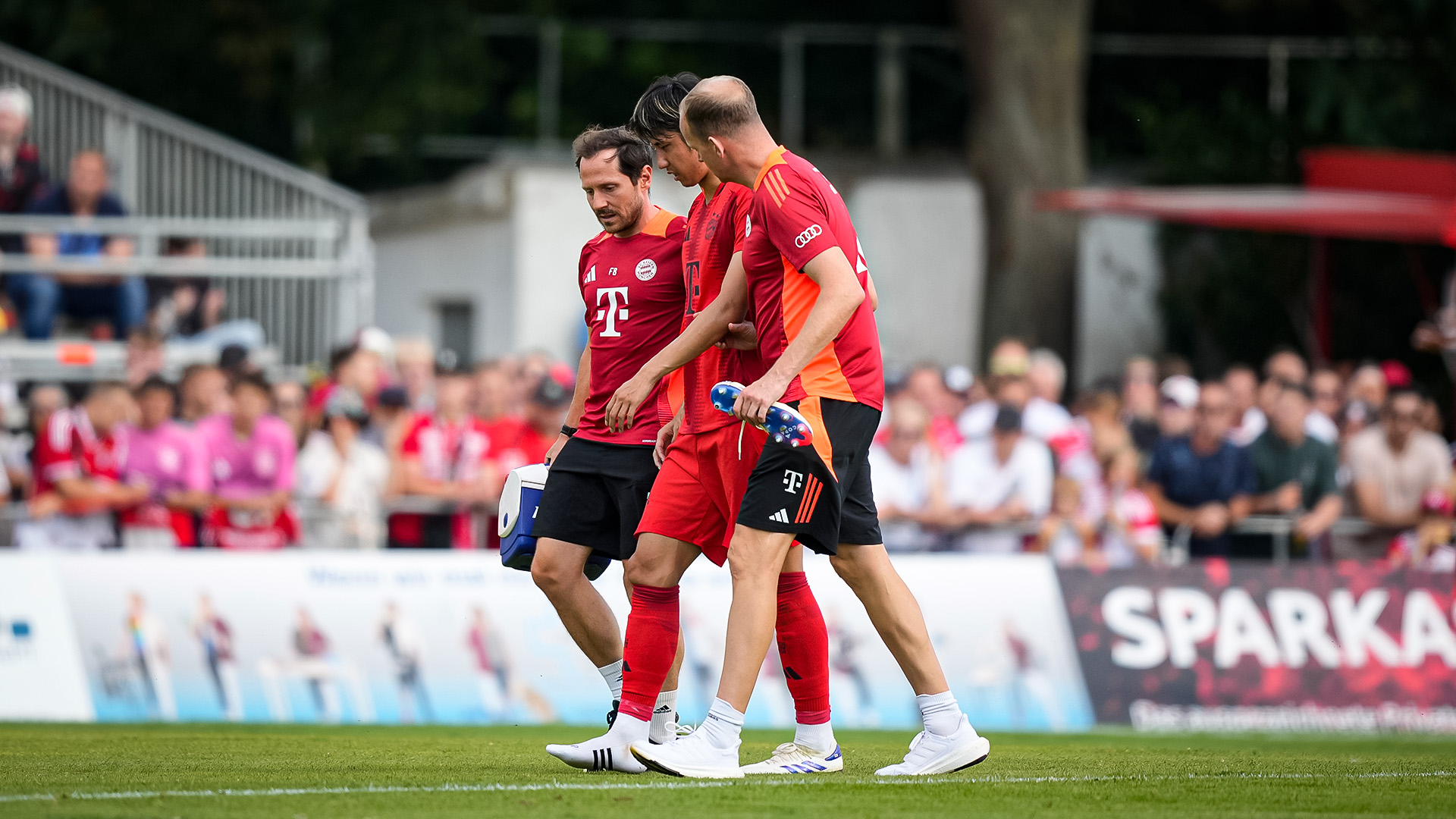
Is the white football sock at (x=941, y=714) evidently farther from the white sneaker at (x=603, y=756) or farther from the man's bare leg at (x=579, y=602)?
the man's bare leg at (x=579, y=602)

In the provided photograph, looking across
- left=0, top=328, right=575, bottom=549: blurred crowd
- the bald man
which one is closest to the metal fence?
left=0, top=328, right=575, bottom=549: blurred crowd

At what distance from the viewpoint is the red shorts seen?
656 cm

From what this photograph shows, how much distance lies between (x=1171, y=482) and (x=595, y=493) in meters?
6.65

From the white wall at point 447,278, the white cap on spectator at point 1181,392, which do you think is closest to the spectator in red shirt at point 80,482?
the white cap on spectator at point 1181,392

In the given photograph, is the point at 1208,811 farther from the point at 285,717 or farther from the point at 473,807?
the point at 285,717

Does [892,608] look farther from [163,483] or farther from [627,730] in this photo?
[163,483]

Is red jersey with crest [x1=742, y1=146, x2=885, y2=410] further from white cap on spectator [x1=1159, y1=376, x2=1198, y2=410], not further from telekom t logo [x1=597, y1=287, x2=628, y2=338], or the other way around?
white cap on spectator [x1=1159, y1=376, x2=1198, y2=410]

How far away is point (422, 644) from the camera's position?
11281 millimetres

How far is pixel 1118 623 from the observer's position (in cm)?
1177

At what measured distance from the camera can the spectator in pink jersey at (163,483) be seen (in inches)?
466

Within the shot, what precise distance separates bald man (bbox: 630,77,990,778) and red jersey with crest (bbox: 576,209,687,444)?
2.31ft

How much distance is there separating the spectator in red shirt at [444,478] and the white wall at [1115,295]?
893 centimetres

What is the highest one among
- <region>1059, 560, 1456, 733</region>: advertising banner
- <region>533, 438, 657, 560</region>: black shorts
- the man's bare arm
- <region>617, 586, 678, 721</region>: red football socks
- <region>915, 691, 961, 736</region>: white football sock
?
the man's bare arm

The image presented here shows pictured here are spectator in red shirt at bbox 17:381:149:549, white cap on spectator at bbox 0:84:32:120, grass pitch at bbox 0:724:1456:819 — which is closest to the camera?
grass pitch at bbox 0:724:1456:819
